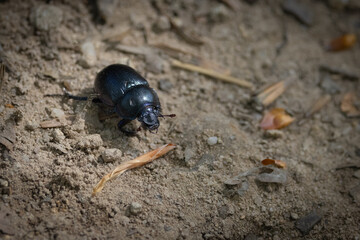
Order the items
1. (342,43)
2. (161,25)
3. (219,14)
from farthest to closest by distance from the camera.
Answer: (342,43), (219,14), (161,25)

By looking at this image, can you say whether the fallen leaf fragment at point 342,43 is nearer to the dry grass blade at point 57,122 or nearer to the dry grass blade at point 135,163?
the dry grass blade at point 135,163

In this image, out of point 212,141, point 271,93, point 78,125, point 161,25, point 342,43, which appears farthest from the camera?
point 342,43

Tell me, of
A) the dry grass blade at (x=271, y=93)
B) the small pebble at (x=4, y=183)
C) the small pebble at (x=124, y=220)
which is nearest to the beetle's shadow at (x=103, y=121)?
the small pebble at (x=124, y=220)

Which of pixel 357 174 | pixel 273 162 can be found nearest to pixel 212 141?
pixel 273 162

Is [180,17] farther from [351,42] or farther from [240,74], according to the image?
[351,42]

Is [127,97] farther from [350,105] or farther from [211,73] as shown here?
[350,105]

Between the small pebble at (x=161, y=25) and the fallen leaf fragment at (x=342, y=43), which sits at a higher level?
the small pebble at (x=161, y=25)
